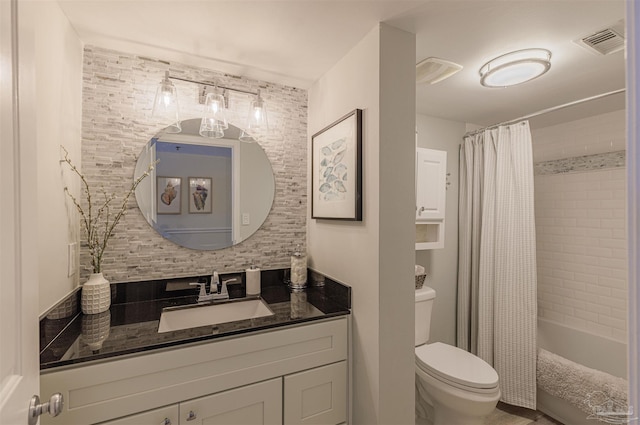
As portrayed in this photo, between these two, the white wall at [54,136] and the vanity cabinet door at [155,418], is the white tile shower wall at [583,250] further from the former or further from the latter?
the white wall at [54,136]

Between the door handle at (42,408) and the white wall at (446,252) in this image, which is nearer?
the door handle at (42,408)

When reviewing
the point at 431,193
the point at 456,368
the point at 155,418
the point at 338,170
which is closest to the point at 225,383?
the point at 155,418

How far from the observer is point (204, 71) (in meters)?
1.65

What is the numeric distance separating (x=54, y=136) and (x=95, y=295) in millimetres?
697

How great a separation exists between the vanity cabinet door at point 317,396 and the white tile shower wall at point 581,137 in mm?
2731

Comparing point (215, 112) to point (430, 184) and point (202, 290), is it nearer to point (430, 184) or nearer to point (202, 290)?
point (202, 290)

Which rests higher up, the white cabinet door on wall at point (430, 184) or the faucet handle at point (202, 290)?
the white cabinet door on wall at point (430, 184)

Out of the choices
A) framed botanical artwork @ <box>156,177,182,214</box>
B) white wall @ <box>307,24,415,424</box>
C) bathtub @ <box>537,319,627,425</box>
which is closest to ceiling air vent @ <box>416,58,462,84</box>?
white wall @ <box>307,24,415,424</box>

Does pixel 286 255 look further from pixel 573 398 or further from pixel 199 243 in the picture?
pixel 573 398

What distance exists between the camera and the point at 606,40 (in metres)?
1.33

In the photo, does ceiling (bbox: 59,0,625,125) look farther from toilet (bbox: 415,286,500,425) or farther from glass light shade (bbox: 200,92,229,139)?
toilet (bbox: 415,286,500,425)

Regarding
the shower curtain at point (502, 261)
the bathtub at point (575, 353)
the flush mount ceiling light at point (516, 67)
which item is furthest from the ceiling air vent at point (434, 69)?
the bathtub at point (575, 353)

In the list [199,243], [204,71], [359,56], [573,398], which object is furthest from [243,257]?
[573,398]

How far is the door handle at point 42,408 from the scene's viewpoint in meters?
0.59
